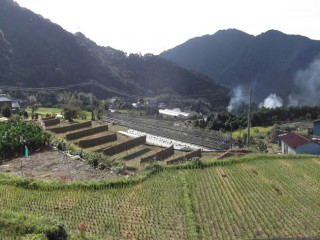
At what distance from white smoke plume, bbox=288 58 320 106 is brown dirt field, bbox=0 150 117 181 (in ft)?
348

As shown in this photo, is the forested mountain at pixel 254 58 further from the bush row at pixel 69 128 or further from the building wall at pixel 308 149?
the bush row at pixel 69 128

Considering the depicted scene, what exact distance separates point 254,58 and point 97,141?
138763 mm

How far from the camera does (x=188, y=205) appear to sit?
16719 millimetres

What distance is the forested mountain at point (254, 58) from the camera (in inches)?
5714

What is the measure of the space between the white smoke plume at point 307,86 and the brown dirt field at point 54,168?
106141mm

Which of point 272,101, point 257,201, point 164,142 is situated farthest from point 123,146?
point 272,101

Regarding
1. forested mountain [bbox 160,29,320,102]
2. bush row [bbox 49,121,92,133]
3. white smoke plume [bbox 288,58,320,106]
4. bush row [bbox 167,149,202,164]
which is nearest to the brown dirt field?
bush row [bbox 167,149,202,164]

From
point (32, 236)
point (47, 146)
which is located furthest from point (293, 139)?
point (32, 236)

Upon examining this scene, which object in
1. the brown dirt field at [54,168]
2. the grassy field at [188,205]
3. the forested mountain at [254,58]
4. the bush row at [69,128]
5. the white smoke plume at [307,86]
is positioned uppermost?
the forested mountain at [254,58]

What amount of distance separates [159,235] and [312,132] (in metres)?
40.4

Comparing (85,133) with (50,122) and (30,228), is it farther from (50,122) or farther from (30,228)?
(30,228)

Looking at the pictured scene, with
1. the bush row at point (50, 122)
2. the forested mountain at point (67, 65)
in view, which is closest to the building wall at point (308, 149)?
the bush row at point (50, 122)

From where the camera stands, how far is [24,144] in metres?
27.4

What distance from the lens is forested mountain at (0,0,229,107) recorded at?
3620 inches
